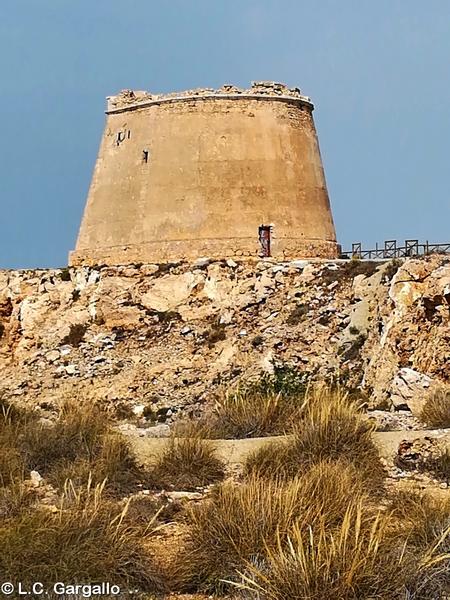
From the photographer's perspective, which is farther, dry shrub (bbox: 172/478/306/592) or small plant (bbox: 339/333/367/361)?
small plant (bbox: 339/333/367/361)

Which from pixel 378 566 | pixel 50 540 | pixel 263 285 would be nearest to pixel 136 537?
pixel 50 540

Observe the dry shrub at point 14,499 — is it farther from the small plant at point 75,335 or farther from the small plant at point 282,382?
the small plant at point 75,335

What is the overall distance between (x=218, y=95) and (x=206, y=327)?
6.19 meters

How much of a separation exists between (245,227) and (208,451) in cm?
1453

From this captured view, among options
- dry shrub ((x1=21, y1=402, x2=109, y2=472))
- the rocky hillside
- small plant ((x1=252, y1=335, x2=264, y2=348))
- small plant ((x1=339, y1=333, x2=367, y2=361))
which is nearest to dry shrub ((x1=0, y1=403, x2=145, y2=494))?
dry shrub ((x1=21, y1=402, x2=109, y2=472))

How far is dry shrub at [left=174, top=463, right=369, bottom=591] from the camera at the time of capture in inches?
295

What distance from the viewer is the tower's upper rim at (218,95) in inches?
1006

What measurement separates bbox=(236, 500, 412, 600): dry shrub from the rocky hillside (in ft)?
39.1

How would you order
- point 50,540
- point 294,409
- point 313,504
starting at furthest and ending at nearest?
point 294,409, point 313,504, point 50,540

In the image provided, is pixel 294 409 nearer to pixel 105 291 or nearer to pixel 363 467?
pixel 363 467

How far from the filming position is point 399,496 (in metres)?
9.27

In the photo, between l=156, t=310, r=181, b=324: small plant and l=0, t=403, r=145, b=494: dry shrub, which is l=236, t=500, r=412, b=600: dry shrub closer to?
l=0, t=403, r=145, b=494: dry shrub

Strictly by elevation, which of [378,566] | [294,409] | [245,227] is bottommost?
[378,566]

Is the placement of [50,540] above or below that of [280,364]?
below
